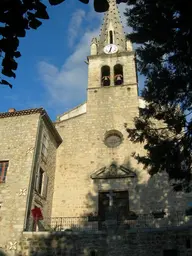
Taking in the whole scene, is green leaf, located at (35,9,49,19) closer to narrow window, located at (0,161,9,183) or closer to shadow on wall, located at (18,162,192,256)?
shadow on wall, located at (18,162,192,256)

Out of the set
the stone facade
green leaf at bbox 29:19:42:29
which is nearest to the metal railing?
the stone facade

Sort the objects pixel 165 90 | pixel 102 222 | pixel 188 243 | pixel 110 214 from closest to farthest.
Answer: pixel 165 90, pixel 188 243, pixel 102 222, pixel 110 214

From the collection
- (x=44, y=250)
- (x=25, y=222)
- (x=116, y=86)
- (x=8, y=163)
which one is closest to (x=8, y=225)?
(x=25, y=222)

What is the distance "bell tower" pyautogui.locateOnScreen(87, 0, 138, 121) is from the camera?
19.0 meters

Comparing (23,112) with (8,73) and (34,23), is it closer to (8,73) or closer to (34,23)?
(8,73)

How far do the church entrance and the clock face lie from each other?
11126 millimetres

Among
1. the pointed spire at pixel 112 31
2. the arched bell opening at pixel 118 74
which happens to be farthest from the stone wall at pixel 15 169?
the pointed spire at pixel 112 31

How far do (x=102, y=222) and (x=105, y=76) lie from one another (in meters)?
11.0

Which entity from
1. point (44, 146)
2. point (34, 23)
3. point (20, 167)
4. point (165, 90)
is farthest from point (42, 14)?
point (44, 146)

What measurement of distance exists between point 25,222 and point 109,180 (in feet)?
17.5

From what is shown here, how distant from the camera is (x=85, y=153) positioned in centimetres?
1703

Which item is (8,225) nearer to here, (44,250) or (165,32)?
(44,250)

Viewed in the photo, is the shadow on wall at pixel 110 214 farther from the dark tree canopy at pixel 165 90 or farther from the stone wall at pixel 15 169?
the dark tree canopy at pixel 165 90

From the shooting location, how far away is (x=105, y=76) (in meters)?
20.8
